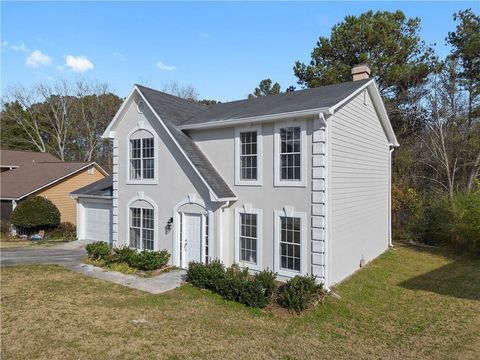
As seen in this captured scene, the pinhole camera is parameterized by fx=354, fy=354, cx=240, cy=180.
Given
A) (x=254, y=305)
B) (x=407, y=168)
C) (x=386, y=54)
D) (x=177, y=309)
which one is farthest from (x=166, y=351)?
(x=386, y=54)

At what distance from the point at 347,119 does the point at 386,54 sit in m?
15.9

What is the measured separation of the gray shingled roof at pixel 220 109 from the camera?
40.6ft

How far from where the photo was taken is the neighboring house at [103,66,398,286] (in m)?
11.4

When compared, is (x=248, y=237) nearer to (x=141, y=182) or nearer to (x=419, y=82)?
(x=141, y=182)

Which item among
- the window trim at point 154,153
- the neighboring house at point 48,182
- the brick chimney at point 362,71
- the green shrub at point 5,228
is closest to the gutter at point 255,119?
the window trim at point 154,153

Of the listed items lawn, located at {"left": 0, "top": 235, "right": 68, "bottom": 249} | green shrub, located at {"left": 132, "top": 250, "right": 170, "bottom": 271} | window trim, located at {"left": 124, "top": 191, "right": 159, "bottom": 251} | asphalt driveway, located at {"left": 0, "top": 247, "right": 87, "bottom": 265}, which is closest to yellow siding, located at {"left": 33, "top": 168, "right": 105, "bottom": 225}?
lawn, located at {"left": 0, "top": 235, "right": 68, "bottom": 249}

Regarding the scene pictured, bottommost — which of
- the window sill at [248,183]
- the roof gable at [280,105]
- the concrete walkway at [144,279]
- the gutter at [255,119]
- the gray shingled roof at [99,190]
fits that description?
the concrete walkway at [144,279]

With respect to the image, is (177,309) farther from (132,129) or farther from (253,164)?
(132,129)

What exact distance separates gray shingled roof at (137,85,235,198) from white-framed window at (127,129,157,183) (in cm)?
111

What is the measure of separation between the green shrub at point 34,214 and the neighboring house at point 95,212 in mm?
4324

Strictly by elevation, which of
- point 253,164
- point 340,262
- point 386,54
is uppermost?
point 386,54

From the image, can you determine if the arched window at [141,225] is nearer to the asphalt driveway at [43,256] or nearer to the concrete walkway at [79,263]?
the concrete walkway at [79,263]

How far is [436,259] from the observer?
1627 centimetres

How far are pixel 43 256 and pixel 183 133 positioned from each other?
950 cm
